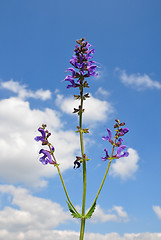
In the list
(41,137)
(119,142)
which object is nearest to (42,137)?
(41,137)

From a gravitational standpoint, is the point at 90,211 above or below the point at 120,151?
below

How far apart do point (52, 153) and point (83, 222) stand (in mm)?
1910

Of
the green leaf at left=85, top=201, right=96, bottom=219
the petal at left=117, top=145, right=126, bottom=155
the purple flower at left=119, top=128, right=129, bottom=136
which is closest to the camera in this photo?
the green leaf at left=85, top=201, right=96, bottom=219

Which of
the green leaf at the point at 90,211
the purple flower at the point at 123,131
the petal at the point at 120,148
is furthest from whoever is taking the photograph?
the petal at the point at 120,148

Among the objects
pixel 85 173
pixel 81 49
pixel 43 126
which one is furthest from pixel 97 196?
pixel 81 49

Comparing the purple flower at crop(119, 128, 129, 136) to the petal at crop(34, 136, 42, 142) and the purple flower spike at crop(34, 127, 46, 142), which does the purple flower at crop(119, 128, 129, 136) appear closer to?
the purple flower spike at crop(34, 127, 46, 142)

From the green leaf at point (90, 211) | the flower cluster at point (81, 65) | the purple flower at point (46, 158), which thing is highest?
the flower cluster at point (81, 65)

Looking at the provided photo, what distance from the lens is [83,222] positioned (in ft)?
20.9

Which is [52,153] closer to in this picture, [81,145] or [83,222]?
[81,145]

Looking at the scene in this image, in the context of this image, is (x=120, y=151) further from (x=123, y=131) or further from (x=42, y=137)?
(x=42, y=137)

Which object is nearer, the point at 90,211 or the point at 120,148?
the point at 90,211

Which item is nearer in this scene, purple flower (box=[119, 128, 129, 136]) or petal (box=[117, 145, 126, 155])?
purple flower (box=[119, 128, 129, 136])

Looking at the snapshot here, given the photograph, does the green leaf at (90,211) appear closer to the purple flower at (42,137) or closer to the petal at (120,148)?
the petal at (120,148)

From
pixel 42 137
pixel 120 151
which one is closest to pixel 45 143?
pixel 42 137
